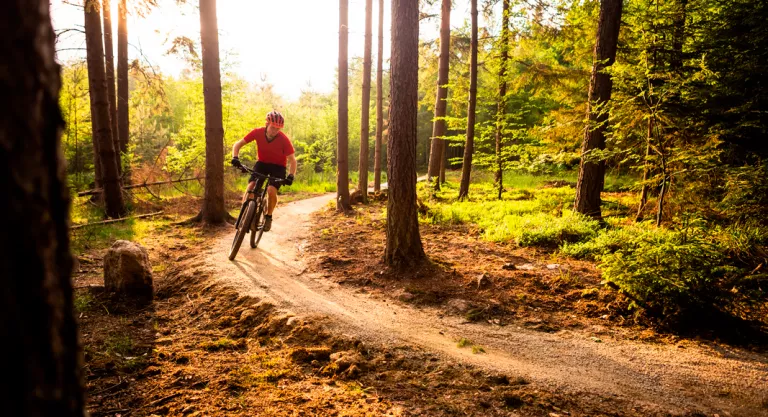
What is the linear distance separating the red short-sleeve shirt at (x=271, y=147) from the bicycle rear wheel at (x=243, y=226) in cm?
96

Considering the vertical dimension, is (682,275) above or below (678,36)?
below

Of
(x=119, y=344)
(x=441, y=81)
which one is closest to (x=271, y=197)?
(x=119, y=344)

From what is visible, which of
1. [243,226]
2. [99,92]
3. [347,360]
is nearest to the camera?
[347,360]

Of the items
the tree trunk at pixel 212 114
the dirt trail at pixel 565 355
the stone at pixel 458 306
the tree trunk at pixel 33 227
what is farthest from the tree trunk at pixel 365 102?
the tree trunk at pixel 33 227

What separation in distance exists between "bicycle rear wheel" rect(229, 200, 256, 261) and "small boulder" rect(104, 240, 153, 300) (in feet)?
6.26

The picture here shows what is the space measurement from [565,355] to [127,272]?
5.72 meters

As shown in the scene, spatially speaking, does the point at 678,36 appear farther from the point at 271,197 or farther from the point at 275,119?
the point at 271,197

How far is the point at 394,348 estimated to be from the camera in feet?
14.3

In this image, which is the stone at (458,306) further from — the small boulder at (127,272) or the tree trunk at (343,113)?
the tree trunk at (343,113)

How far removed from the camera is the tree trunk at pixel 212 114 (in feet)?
33.0

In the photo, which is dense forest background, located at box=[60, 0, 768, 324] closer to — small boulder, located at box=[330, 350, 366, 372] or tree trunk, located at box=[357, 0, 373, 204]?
tree trunk, located at box=[357, 0, 373, 204]

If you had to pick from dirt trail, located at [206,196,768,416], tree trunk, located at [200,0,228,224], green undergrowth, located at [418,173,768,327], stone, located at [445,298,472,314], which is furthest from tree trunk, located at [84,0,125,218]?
green undergrowth, located at [418,173,768,327]

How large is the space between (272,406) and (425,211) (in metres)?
9.07

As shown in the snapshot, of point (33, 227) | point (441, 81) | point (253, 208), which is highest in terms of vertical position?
point (441, 81)
